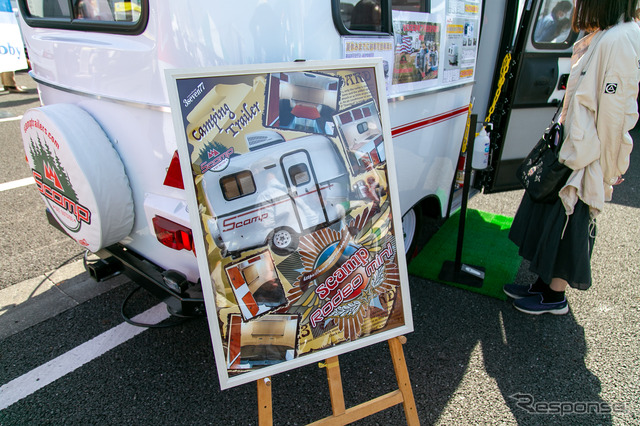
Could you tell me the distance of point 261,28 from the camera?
164 centimetres

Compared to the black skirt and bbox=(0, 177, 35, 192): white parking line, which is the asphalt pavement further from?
bbox=(0, 177, 35, 192): white parking line

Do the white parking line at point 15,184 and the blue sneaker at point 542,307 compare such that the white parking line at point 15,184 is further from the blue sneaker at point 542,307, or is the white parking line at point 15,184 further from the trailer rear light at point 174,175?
the blue sneaker at point 542,307

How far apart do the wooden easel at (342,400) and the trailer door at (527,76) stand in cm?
229

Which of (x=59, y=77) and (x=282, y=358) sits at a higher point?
(x=59, y=77)

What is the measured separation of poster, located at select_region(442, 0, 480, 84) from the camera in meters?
2.53

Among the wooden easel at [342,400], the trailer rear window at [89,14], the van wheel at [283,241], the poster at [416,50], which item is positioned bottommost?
the wooden easel at [342,400]

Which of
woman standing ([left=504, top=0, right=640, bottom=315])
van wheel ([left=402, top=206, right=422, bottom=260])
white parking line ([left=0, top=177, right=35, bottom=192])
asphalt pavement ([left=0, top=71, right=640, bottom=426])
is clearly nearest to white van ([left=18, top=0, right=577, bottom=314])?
van wheel ([left=402, top=206, right=422, bottom=260])

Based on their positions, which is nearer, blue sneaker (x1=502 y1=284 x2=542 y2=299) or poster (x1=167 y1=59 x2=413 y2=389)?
poster (x1=167 y1=59 x2=413 y2=389)

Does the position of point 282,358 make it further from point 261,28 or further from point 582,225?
point 582,225

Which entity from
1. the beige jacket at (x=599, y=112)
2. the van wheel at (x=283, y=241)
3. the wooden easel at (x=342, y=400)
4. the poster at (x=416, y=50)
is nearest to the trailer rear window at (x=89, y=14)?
the van wheel at (x=283, y=241)

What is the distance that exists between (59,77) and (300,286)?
173 cm

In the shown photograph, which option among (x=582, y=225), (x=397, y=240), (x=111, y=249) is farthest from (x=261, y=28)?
(x=582, y=225)

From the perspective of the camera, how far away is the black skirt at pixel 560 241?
7.82 ft

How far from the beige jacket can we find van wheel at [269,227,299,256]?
5.34 ft
